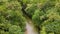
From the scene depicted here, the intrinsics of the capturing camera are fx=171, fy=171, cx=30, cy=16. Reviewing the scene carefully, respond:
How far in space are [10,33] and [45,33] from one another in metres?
3.09

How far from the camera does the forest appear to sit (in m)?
15.2

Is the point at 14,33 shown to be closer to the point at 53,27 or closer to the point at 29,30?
the point at 53,27

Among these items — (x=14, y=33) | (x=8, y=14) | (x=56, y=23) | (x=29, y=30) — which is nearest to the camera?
(x=14, y=33)

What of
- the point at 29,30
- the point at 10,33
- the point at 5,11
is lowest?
the point at 29,30

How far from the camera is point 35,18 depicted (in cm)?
1939

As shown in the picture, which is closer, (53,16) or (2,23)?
(2,23)

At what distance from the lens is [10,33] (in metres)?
15.0

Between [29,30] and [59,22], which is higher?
[59,22]

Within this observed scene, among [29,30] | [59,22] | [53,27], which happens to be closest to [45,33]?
[53,27]

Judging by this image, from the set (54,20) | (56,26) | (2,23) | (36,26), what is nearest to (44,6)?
(36,26)

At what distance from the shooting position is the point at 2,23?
15.4 metres

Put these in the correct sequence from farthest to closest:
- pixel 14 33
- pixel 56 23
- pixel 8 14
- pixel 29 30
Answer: pixel 29 30 < pixel 8 14 < pixel 56 23 < pixel 14 33

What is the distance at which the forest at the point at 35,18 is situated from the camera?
15.2 m

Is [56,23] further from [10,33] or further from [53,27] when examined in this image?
[10,33]
